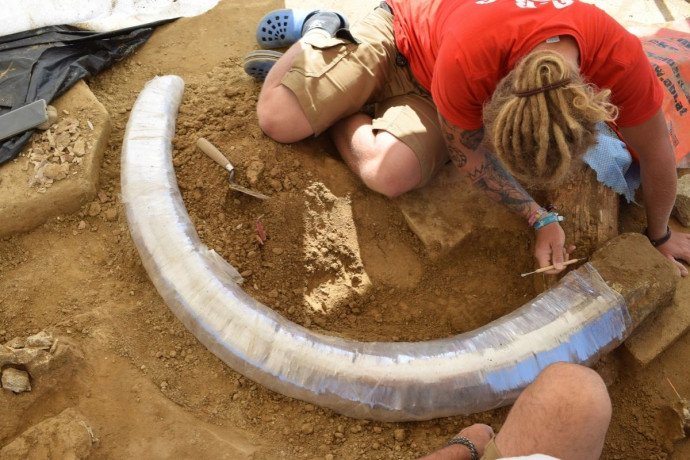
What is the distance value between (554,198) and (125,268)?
190cm

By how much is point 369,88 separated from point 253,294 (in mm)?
1058

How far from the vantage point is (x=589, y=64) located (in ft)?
6.10

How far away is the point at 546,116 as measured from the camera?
5.30ft

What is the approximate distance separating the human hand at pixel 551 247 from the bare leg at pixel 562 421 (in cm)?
73

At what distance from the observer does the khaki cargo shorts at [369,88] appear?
244 centimetres

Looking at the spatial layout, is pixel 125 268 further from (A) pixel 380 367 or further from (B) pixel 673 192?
(B) pixel 673 192

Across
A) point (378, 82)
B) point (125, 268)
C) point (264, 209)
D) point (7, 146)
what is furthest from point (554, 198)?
point (7, 146)

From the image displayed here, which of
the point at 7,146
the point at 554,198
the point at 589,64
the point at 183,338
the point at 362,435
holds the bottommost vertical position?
the point at 362,435

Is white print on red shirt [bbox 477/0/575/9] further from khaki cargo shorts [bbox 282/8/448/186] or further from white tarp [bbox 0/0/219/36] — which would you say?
white tarp [bbox 0/0/219/36]

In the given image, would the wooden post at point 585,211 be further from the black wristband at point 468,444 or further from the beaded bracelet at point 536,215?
the black wristband at point 468,444

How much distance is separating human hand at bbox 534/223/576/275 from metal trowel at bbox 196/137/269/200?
3.92ft

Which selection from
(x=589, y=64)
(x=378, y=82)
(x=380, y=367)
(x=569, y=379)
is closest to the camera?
(x=569, y=379)

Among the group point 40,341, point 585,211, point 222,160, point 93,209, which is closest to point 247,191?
point 222,160

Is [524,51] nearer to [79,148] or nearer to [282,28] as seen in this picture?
[282,28]
